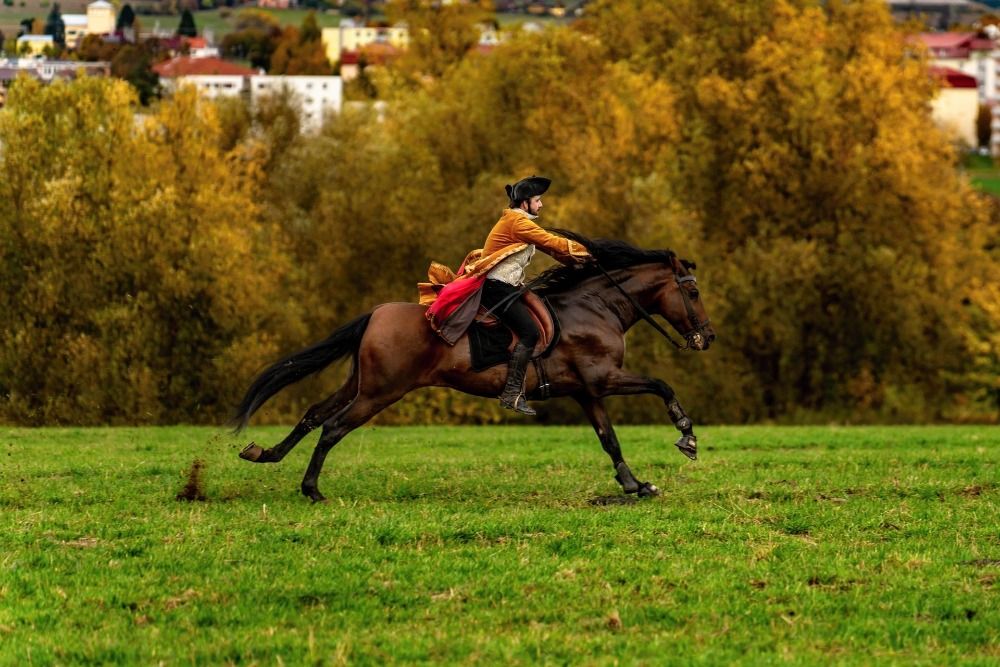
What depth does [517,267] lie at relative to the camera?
16.6m

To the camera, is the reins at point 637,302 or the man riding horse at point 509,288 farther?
the reins at point 637,302

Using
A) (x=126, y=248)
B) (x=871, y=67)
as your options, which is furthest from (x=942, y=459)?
(x=871, y=67)

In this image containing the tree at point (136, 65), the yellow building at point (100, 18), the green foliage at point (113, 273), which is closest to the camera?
the green foliage at point (113, 273)

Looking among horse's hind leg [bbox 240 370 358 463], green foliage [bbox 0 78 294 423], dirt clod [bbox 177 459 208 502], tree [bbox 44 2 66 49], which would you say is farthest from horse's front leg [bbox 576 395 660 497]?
tree [bbox 44 2 66 49]

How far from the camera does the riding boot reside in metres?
16.4

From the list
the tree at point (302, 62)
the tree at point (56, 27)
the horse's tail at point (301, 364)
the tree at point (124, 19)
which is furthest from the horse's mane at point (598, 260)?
the tree at point (302, 62)

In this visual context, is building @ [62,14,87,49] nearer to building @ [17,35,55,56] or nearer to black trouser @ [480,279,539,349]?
building @ [17,35,55,56]

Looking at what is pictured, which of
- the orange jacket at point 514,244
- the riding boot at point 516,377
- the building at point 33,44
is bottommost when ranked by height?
the building at point 33,44

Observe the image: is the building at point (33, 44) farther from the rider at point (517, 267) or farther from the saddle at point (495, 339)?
the saddle at point (495, 339)

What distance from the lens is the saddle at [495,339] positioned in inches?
650

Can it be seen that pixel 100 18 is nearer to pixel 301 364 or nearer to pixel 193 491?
pixel 301 364

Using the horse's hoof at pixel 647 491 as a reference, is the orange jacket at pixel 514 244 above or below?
above

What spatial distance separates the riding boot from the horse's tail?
5.33ft

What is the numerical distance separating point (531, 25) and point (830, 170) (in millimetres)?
28452
